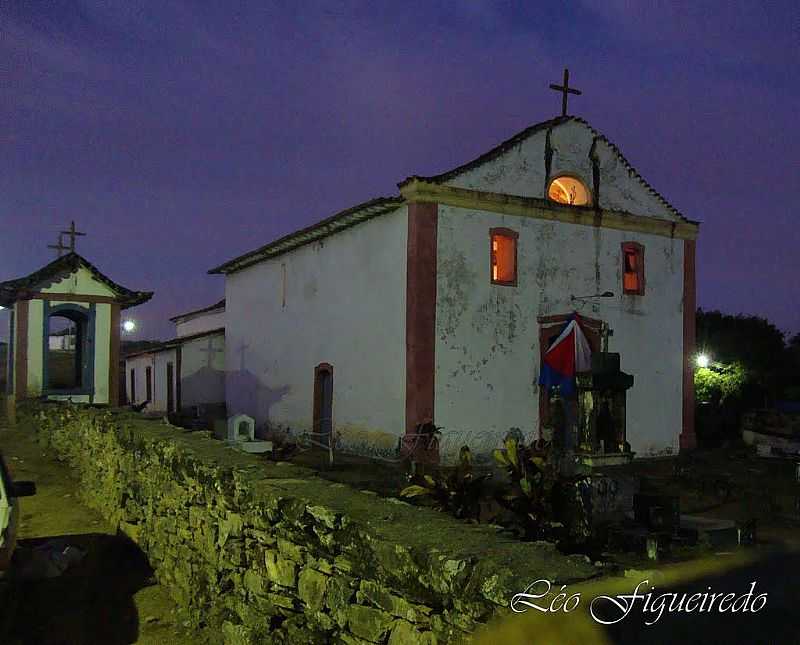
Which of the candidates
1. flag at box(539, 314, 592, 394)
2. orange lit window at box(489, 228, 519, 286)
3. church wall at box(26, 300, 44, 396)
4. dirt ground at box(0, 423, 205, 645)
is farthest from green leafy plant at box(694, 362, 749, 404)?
church wall at box(26, 300, 44, 396)

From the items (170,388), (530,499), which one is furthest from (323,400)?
(530,499)

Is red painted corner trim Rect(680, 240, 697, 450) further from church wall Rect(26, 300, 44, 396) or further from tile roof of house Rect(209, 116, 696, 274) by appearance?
church wall Rect(26, 300, 44, 396)

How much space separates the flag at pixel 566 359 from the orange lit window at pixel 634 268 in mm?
2727

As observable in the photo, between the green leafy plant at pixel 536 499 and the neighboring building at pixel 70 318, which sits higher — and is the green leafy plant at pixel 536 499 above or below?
below

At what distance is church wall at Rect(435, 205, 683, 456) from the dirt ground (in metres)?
7.71

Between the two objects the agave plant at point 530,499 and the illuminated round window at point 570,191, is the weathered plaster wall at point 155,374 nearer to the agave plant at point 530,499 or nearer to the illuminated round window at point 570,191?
the illuminated round window at point 570,191

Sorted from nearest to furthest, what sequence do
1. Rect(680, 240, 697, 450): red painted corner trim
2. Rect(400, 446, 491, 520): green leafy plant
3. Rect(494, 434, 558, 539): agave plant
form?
Rect(494, 434, 558, 539): agave plant
Rect(400, 446, 491, 520): green leafy plant
Rect(680, 240, 697, 450): red painted corner trim

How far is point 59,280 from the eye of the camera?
17656 mm

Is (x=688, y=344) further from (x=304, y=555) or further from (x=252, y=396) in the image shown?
(x=304, y=555)

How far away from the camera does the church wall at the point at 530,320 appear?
15023mm

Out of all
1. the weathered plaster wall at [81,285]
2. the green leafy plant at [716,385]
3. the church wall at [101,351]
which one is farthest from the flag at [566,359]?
the weathered plaster wall at [81,285]

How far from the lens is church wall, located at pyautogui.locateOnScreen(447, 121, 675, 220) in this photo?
15.8m

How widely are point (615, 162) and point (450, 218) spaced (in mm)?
5632

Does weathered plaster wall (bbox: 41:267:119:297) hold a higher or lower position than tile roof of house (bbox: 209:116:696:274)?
lower
